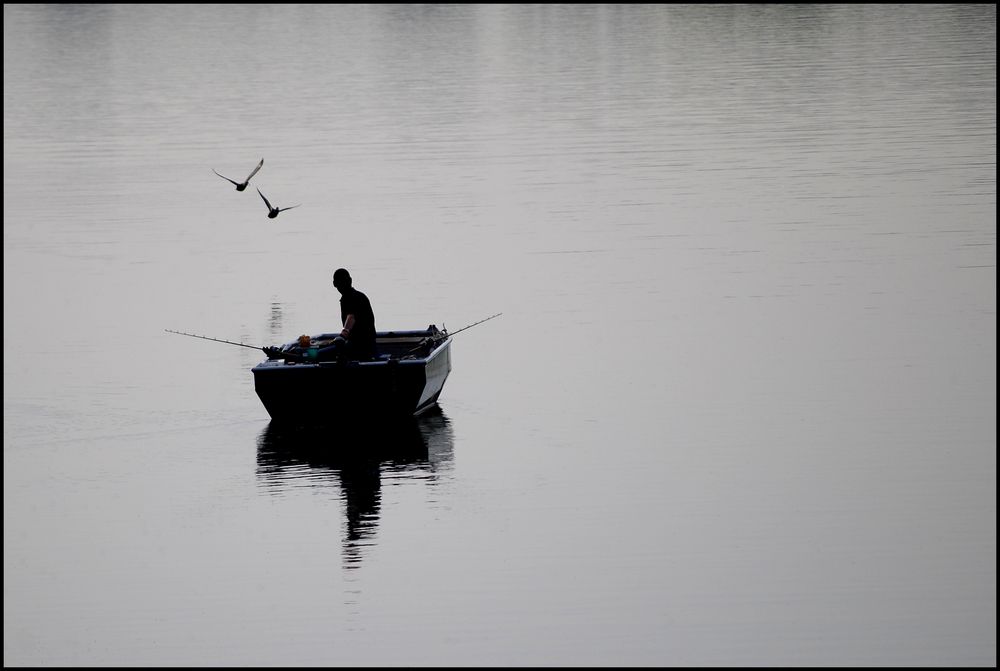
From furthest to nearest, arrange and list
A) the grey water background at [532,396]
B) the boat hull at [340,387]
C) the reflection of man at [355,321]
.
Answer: the reflection of man at [355,321]
the boat hull at [340,387]
the grey water background at [532,396]

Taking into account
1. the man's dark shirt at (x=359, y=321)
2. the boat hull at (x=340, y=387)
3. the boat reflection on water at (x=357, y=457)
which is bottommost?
the boat reflection on water at (x=357, y=457)

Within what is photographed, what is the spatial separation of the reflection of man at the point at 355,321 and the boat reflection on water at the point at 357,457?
2.29ft

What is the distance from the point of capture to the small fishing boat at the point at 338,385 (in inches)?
697

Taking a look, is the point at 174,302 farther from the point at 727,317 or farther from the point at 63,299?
the point at 727,317

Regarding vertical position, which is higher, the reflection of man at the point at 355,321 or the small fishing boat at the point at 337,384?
the reflection of man at the point at 355,321

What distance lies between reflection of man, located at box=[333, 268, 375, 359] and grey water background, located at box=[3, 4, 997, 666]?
0.71 meters

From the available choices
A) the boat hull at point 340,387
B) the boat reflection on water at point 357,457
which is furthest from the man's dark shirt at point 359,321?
the boat reflection on water at point 357,457

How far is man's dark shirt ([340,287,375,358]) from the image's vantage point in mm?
17984

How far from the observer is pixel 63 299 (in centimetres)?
2703

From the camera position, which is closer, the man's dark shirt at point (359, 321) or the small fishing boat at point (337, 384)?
the small fishing boat at point (337, 384)

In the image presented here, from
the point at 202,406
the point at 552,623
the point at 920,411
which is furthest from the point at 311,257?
the point at 552,623

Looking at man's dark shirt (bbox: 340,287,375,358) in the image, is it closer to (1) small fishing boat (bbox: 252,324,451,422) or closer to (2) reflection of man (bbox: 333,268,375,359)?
(2) reflection of man (bbox: 333,268,375,359)

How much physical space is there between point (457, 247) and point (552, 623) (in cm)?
1832

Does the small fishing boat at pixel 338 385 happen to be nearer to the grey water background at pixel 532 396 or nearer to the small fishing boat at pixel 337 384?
the small fishing boat at pixel 337 384
